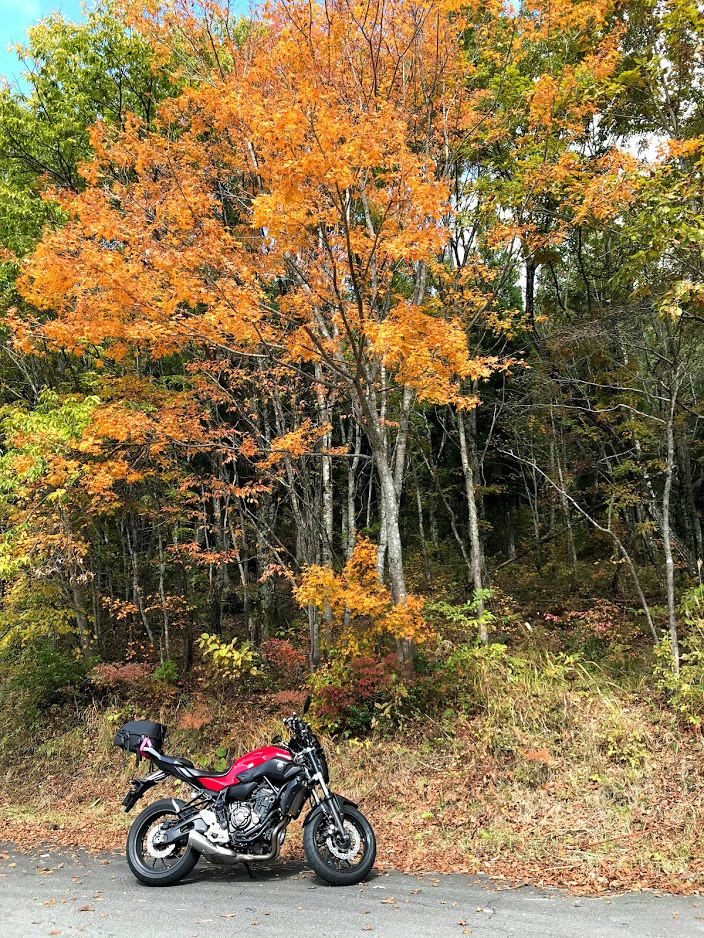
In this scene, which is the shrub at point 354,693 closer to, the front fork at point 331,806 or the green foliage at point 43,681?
the front fork at point 331,806

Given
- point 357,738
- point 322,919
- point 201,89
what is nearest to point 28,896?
point 322,919

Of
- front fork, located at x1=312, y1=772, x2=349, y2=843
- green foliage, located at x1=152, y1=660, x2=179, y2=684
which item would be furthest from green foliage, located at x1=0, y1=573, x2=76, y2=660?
front fork, located at x1=312, y1=772, x2=349, y2=843

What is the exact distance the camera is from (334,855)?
4324mm

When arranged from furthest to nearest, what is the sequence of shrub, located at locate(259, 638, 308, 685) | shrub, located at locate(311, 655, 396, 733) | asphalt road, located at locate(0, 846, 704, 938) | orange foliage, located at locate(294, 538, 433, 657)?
shrub, located at locate(259, 638, 308, 685), shrub, located at locate(311, 655, 396, 733), orange foliage, located at locate(294, 538, 433, 657), asphalt road, located at locate(0, 846, 704, 938)

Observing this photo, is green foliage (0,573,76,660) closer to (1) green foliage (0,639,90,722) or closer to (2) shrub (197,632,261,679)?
(1) green foliage (0,639,90,722)

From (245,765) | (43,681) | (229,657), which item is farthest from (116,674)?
(245,765)

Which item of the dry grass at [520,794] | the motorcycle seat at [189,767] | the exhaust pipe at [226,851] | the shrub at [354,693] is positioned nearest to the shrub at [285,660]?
the dry grass at [520,794]

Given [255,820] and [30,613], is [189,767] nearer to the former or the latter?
[255,820]

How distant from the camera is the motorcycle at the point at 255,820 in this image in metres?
4.34

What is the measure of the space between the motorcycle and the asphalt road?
0.53ft

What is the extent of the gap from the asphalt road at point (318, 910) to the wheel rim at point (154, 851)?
0.52 feet

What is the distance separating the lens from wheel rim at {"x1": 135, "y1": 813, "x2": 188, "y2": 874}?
4.50m

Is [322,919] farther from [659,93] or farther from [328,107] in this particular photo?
[659,93]

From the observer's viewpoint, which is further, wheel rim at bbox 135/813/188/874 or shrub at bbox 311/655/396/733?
shrub at bbox 311/655/396/733
